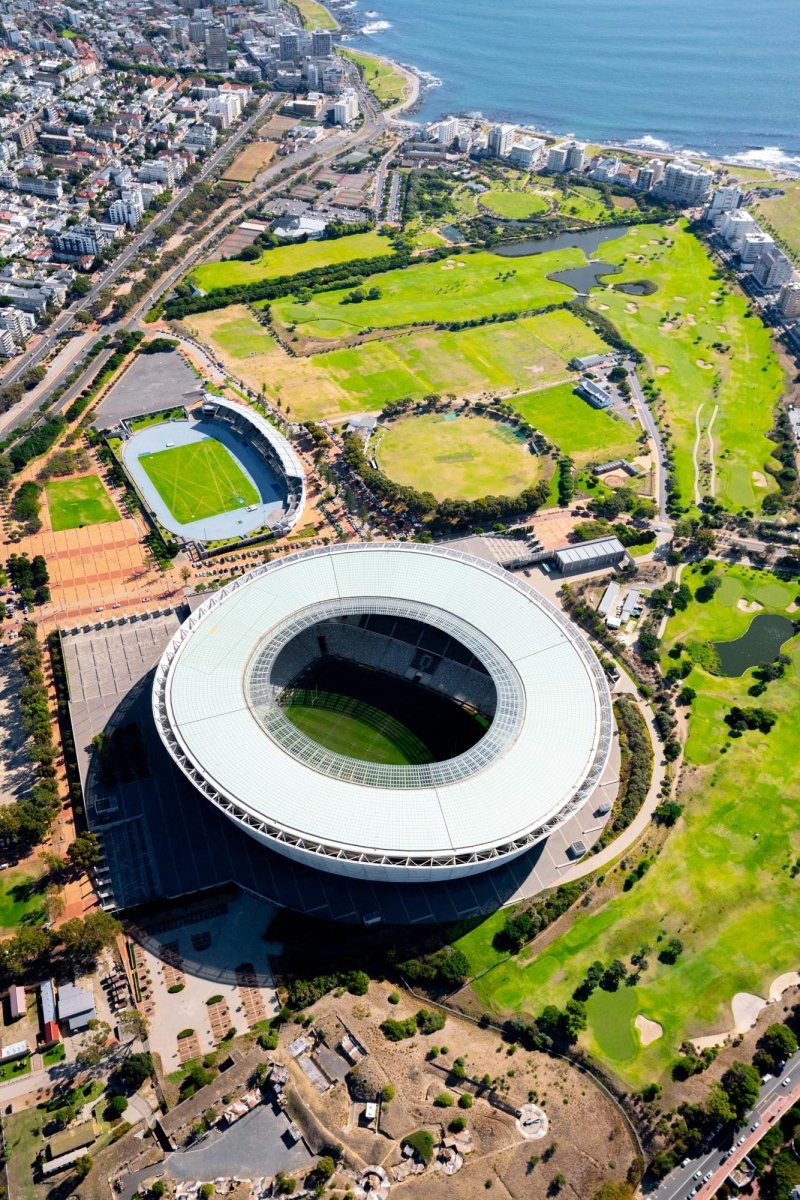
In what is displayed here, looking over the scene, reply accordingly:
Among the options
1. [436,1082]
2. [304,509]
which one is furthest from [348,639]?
[436,1082]

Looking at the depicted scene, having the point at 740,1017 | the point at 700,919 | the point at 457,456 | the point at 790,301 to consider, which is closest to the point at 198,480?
the point at 457,456

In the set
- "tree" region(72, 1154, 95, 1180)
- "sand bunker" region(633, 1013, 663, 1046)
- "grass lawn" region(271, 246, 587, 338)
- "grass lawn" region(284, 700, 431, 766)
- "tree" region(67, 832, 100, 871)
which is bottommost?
"tree" region(72, 1154, 95, 1180)

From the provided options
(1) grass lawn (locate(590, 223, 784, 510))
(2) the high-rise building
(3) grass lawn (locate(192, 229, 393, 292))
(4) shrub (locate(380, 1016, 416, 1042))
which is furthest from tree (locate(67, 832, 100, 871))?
(2) the high-rise building

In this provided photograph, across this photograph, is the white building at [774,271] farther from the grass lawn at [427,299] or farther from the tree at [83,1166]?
the tree at [83,1166]

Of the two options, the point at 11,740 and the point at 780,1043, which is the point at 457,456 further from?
the point at 780,1043

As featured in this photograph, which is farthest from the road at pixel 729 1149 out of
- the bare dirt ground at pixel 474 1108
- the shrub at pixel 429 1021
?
the shrub at pixel 429 1021

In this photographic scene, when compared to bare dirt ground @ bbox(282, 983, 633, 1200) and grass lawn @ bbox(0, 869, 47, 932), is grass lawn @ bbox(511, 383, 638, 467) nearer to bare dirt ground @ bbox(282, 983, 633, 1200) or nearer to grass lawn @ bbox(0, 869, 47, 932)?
bare dirt ground @ bbox(282, 983, 633, 1200)

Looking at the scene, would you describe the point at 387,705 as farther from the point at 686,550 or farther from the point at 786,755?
the point at 686,550
